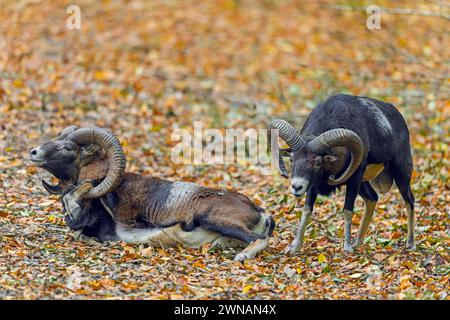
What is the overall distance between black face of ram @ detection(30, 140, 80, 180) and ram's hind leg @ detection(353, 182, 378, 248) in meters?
3.95

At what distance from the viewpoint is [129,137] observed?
1708 centimetres

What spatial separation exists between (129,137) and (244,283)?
26.8ft

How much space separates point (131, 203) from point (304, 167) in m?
2.40

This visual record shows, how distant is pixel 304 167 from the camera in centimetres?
1039

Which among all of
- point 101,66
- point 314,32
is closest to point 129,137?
point 101,66

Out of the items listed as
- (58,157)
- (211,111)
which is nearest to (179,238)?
(58,157)

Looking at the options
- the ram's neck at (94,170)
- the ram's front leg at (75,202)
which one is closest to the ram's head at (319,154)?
the ram's neck at (94,170)

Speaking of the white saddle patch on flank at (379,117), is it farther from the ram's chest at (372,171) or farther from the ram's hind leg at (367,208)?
the ram's hind leg at (367,208)

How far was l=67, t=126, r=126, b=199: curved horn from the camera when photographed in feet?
35.9

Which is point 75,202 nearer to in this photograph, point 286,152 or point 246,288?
point 286,152

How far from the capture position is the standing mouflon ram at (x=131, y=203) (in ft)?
35.2

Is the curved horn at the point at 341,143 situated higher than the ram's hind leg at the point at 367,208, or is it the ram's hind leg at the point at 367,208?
the curved horn at the point at 341,143

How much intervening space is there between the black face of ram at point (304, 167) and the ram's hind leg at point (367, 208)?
144cm
